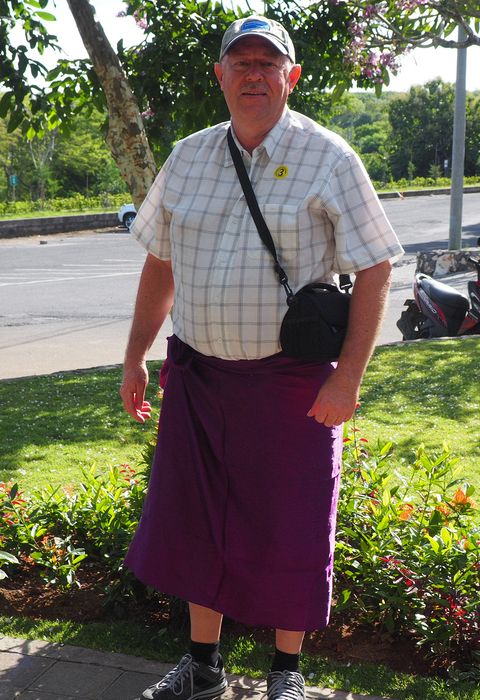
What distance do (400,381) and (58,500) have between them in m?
3.98

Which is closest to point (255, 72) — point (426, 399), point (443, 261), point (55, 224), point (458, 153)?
point (426, 399)

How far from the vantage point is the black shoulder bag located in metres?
2.56

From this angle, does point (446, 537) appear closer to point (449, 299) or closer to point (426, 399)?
point (426, 399)

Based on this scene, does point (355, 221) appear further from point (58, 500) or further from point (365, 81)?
point (365, 81)

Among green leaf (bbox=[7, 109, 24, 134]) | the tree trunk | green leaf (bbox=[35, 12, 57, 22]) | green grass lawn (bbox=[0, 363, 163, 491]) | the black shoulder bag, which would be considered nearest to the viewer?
the black shoulder bag

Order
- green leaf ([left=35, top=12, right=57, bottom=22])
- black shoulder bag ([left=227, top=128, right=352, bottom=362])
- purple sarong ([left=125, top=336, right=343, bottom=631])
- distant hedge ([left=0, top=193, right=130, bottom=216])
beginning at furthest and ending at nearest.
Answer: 1. distant hedge ([left=0, top=193, right=130, bottom=216])
2. green leaf ([left=35, top=12, right=57, bottom=22])
3. purple sarong ([left=125, top=336, right=343, bottom=631])
4. black shoulder bag ([left=227, top=128, right=352, bottom=362])

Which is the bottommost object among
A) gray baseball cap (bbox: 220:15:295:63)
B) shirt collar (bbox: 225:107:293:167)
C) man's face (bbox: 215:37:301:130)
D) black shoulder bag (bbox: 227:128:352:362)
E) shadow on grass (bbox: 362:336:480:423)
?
shadow on grass (bbox: 362:336:480:423)

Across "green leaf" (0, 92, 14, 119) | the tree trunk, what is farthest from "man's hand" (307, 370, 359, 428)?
"green leaf" (0, 92, 14, 119)

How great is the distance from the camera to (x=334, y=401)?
102 inches

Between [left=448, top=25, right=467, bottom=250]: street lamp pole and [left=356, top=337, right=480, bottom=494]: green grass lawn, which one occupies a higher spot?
[left=448, top=25, right=467, bottom=250]: street lamp pole

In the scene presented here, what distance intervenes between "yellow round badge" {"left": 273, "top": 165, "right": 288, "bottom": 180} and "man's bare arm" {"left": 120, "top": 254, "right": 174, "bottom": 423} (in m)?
0.59

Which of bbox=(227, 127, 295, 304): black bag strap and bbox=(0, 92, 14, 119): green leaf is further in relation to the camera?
bbox=(0, 92, 14, 119): green leaf

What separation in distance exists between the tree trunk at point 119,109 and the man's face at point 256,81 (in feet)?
10.8

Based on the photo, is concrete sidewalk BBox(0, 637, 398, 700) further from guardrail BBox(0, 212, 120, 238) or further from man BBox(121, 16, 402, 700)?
guardrail BBox(0, 212, 120, 238)
